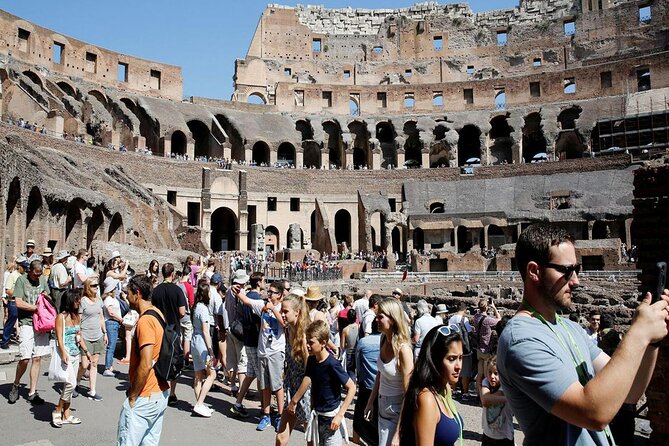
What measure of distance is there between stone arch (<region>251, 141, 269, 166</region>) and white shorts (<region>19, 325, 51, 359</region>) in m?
40.5

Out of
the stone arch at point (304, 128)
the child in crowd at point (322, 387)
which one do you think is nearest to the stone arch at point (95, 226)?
the child in crowd at point (322, 387)

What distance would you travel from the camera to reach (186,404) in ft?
24.8

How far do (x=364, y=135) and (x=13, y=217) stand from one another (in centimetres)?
3761

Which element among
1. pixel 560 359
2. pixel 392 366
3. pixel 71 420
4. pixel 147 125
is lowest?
pixel 71 420

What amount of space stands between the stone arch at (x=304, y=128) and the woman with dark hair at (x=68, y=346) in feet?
143

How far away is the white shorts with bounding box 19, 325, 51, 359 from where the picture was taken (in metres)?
6.93

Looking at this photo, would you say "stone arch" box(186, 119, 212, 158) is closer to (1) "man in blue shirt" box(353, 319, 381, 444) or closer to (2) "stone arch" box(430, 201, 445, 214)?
(2) "stone arch" box(430, 201, 445, 214)

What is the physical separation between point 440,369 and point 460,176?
40.0 meters

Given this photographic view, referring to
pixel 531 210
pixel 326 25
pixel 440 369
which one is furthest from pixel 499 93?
pixel 440 369

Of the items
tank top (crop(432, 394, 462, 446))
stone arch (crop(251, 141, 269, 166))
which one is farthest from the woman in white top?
stone arch (crop(251, 141, 269, 166))

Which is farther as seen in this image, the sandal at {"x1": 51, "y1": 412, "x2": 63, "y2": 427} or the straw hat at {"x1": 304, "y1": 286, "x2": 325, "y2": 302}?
the straw hat at {"x1": 304, "y1": 286, "x2": 325, "y2": 302}

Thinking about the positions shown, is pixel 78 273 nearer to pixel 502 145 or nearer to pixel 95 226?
pixel 95 226

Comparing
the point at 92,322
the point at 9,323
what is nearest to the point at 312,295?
the point at 92,322

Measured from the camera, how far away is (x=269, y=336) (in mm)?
6582
